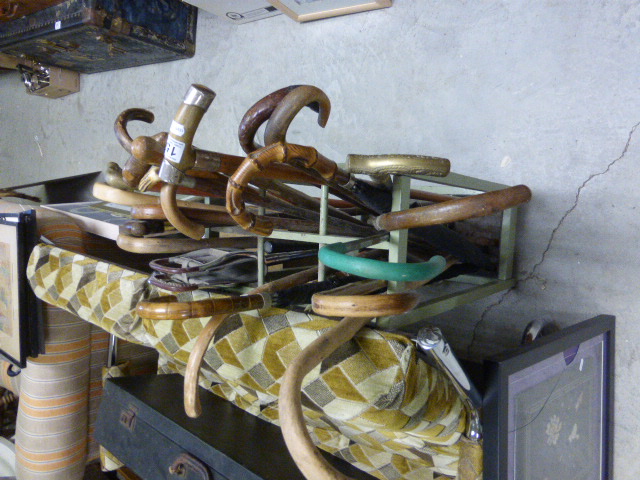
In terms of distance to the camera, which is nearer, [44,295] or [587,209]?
[587,209]

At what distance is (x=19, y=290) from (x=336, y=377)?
87 cm

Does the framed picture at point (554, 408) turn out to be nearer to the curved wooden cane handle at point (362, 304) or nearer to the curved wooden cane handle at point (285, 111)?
the curved wooden cane handle at point (362, 304)

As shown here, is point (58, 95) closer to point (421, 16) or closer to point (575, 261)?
point (421, 16)

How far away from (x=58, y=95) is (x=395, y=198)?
2024mm

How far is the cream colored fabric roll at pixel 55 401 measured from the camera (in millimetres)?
1110

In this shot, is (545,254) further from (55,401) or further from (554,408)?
(55,401)

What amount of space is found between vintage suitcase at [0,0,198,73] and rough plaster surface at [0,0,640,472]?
1.12 ft

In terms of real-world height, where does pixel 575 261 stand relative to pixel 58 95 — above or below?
below

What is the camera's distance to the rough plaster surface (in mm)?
788

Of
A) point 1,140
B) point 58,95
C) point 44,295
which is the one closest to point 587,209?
point 44,295

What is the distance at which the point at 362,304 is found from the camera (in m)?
0.45

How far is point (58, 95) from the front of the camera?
2062 mm

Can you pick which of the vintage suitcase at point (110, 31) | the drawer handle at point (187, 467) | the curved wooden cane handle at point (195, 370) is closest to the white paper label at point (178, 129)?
the curved wooden cane handle at point (195, 370)

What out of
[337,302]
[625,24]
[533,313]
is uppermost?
[625,24]
